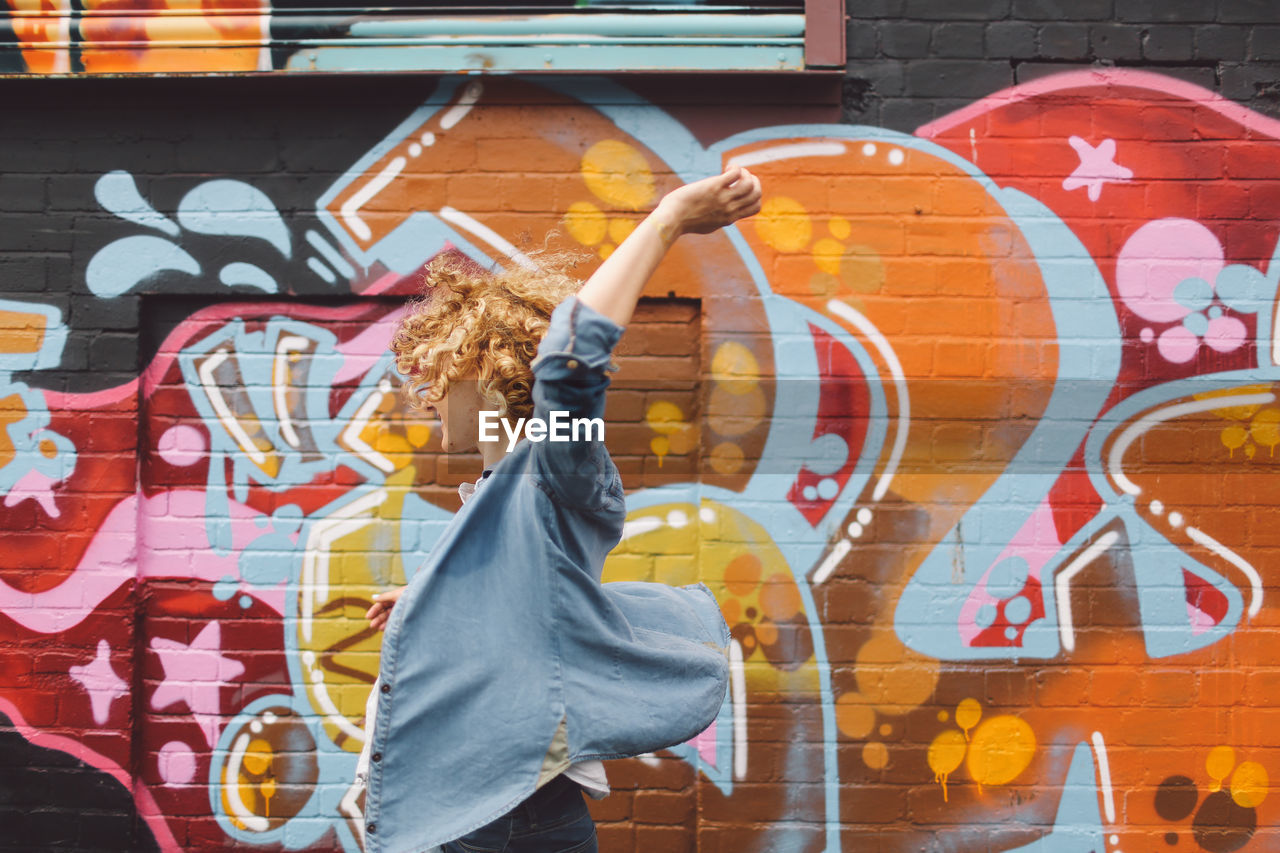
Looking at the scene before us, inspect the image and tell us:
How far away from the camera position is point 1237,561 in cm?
268

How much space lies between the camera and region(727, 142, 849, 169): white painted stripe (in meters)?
2.69

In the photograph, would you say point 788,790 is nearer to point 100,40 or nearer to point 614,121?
point 614,121

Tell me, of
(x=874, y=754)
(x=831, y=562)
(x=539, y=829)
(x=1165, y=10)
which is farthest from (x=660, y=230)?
(x=1165, y=10)

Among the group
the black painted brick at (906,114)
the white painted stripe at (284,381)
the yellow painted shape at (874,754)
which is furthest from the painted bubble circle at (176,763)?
the black painted brick at (906,114)

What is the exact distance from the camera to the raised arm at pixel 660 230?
1140 mm

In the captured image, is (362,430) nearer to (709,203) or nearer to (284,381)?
(284,381)

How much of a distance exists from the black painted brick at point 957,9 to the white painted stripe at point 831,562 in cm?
163

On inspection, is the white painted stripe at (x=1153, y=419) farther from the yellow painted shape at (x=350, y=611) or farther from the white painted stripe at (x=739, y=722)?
the yellow painted shape at (x=350, y=611)

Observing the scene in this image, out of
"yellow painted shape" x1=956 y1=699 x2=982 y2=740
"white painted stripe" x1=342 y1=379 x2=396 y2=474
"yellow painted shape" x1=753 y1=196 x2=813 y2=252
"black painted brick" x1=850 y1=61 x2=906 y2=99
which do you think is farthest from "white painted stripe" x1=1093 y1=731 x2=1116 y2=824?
"white painted stripe" x1=342 y1=379 x2=396 y2=474

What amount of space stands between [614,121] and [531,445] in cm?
177

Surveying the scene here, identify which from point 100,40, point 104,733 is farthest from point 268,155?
point 104,733

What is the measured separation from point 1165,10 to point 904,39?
80 cm

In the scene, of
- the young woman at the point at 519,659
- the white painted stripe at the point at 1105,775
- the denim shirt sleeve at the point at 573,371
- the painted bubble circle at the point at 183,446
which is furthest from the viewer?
the painted bubble circle at the point at 183,446

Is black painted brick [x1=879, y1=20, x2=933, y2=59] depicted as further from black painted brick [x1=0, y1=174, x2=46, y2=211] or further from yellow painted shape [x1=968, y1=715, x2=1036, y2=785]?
black painted brick [x1=0, y1=174, x2=46, y2=211]
